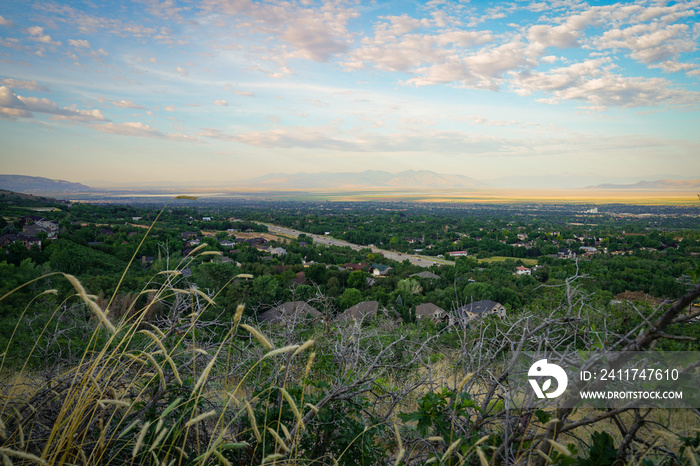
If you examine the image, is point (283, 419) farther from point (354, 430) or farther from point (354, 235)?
point (354, 235)

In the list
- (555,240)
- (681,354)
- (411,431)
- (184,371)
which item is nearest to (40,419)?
(184,371)

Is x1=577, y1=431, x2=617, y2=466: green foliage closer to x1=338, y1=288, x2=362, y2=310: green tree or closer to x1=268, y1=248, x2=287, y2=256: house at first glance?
x1=338, y1=288, x2=362, y2=310: green tree

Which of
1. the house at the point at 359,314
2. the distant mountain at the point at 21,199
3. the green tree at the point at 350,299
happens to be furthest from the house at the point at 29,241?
the house at the point at 359,314

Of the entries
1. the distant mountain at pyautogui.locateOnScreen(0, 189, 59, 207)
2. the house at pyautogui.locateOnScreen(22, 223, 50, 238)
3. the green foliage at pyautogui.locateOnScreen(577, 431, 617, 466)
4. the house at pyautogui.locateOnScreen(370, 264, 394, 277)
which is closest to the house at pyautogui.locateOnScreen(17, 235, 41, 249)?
the house at pyautogui.locateOnScreen(22, 223, 50, 238)

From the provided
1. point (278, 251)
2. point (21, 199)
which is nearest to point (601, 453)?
point (21, 199)

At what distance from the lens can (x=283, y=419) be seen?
210 centimetres

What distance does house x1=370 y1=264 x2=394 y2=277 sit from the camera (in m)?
40.7

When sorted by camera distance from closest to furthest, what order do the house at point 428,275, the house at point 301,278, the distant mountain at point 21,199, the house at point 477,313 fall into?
the house at point 477,313 < the distant mountain at point 21,199 < the house at point 301,278 < the house at point 428,275

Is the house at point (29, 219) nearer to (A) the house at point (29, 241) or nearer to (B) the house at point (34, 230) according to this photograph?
(B) the house at point (34, 230)
